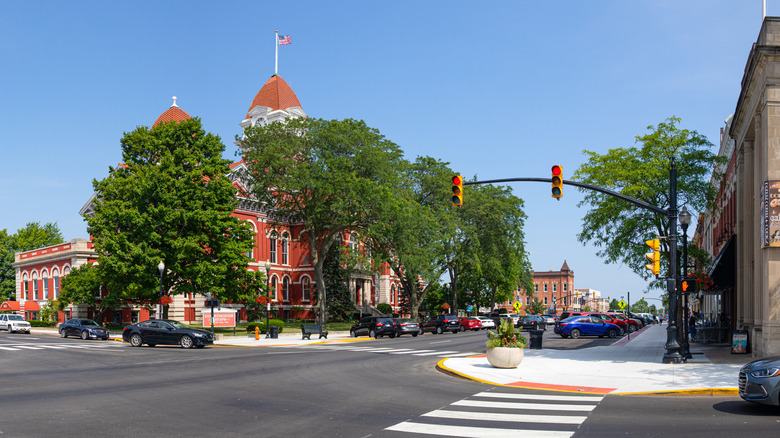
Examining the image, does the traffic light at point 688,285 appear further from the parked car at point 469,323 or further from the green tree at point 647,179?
the parked car at point 469,323

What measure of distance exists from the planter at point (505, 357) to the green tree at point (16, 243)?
75.8 meters

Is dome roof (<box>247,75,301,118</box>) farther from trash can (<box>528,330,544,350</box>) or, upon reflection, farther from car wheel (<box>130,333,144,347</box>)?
trash can (<box>528,330,544,350</box>)

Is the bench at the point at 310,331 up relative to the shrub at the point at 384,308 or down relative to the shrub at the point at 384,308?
up

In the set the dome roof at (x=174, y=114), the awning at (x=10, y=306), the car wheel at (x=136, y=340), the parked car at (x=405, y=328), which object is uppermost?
the dome roof at (x=174, y=114)

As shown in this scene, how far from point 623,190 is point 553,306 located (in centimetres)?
13993

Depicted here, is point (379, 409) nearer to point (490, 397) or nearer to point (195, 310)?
point (490, 397)

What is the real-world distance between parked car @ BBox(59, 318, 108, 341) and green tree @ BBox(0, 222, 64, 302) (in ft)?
136

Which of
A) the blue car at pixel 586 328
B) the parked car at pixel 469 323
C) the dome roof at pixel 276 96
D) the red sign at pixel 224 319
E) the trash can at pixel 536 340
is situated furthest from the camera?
the dome roof at pixel 276 96

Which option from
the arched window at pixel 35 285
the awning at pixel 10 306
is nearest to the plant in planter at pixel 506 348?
the arched window at pixel 35 285

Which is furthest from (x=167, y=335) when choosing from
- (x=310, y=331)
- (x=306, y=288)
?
(x=306, y=288)

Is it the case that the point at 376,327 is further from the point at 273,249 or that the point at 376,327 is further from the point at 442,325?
the point at 273,249

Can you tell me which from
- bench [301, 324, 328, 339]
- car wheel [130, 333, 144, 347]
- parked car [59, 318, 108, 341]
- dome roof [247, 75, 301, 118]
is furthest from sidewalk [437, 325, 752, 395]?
dome roof [247, 75, 301, 118]

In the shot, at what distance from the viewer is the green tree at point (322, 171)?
49.2 meters

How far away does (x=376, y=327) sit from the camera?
43.1m
